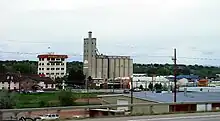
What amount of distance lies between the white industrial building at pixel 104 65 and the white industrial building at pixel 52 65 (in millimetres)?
20442

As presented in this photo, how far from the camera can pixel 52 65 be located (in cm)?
18075

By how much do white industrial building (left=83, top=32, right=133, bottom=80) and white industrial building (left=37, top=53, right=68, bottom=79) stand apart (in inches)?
805

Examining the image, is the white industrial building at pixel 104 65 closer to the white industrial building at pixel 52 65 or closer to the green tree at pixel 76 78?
the green tree at pixel 76 78

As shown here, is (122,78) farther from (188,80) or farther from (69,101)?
(69,101)

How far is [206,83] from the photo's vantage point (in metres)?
132

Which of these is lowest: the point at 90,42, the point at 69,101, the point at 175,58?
the point at 69,101

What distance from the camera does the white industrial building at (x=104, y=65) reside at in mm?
140688

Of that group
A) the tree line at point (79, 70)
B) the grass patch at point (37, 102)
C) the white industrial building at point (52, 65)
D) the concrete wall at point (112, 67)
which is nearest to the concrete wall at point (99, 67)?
the concrete wall at point (112, 67)

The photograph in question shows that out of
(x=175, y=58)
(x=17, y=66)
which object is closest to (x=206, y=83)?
A: (x=17, y=66)

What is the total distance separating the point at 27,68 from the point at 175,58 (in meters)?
117

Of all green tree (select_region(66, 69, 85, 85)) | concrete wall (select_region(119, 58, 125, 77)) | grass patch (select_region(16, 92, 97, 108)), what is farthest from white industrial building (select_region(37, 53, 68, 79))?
grass patch (select_region(16, 92, 97, 108))

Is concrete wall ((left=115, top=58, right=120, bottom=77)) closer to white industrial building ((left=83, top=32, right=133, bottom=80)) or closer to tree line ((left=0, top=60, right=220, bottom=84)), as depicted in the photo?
white industrial building ((left=83, top=32, right=133, bottom=80))

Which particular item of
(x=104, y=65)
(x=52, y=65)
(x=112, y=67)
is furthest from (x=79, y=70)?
(x=52, y=65)

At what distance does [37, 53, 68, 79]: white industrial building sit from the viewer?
17830 centimetres
